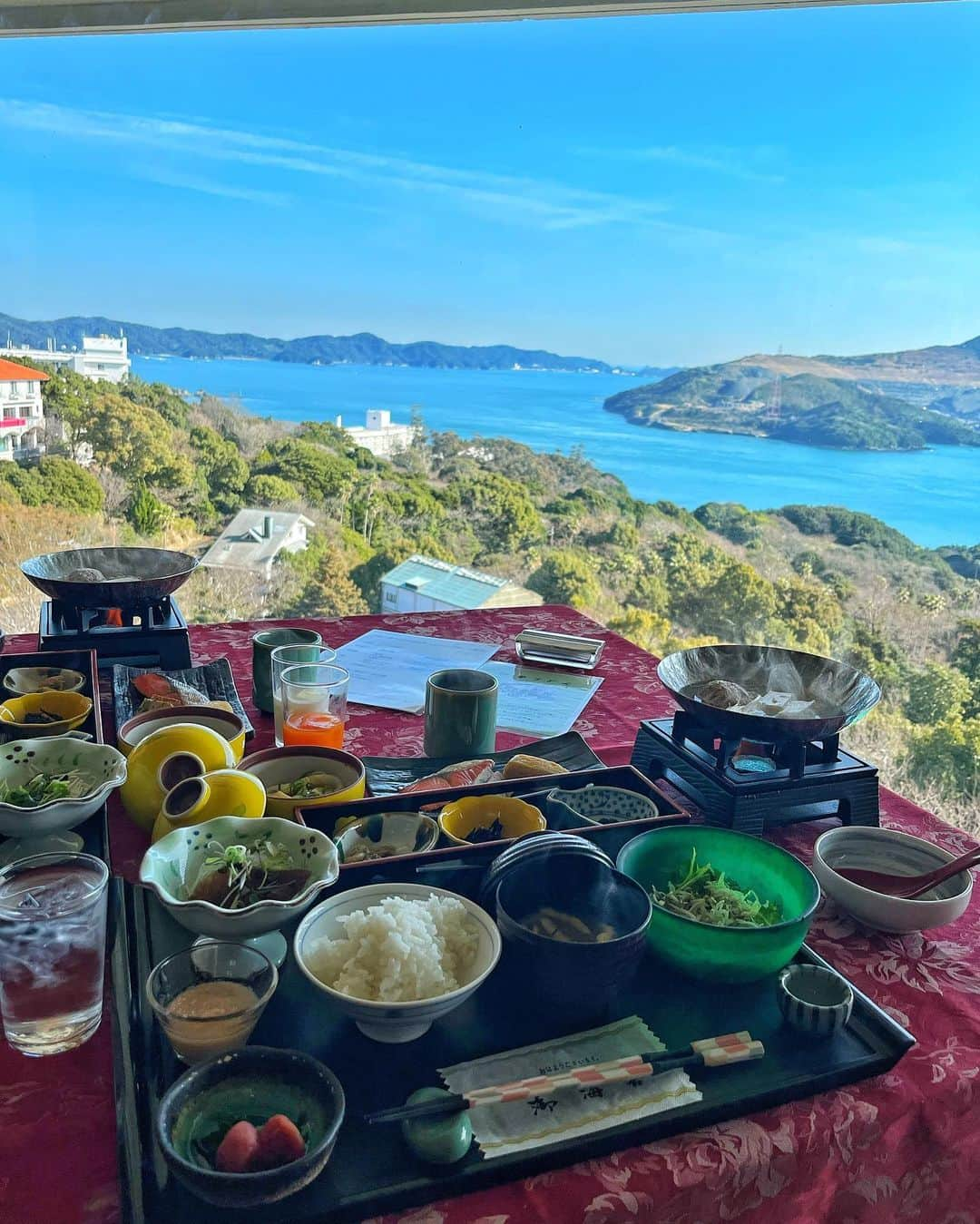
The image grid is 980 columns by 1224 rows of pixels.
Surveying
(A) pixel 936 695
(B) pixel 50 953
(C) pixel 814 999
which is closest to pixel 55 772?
(B) pixel 50 953

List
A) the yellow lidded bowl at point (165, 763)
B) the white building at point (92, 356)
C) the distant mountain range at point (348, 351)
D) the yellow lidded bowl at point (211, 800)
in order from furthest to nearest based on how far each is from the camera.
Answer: the distant mountain range at point (348, 351)
the white building at point (92, 356)
the yellow lidded bowl at point (165, 763)
the yellow lidded bowl at point (211, 800)

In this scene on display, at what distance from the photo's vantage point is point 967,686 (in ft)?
17.2

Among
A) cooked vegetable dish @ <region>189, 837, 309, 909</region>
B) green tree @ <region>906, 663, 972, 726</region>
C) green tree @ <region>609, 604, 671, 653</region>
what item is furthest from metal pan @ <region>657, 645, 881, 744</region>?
green tree @ <region>609, 604, 671, 653</region>

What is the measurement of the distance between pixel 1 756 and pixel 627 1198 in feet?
2.48

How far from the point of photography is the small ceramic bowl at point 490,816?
93 centimetres

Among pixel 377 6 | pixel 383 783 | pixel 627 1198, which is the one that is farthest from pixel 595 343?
pixel 627 1198

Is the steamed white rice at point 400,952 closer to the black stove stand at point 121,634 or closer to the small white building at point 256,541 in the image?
the black stove stand at point 121,634

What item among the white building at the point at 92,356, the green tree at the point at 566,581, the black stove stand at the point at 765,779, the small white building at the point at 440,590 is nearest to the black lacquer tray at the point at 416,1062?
the black stove stand at the point at 765,779

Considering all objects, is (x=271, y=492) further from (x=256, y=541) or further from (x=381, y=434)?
(x=381, y=434)

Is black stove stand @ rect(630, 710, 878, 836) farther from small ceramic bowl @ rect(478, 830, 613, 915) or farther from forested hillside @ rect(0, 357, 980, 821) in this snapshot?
forested hillside @ rect(0, 357, 980, 821)

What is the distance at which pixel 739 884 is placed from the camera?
33.6 inches

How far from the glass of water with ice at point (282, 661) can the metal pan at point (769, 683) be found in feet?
1.70

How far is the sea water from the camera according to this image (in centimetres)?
673

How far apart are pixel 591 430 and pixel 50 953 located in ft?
25.2
